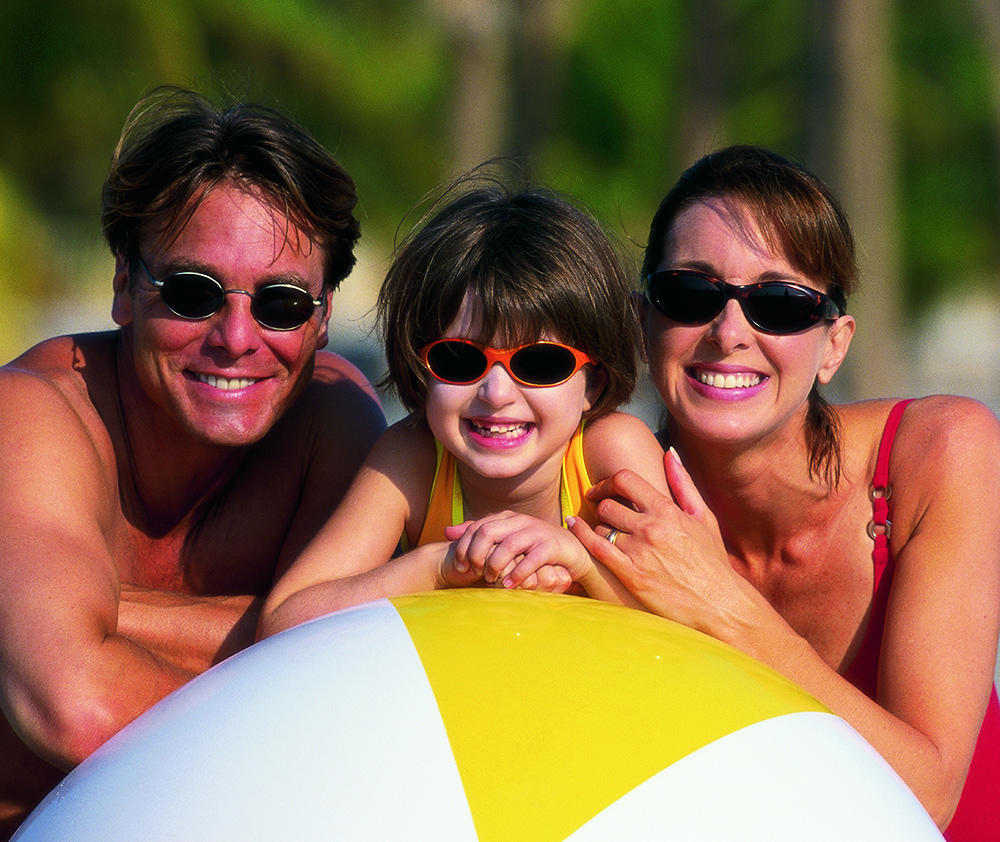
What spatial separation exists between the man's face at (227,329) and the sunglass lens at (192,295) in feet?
0.09

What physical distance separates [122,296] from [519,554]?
182cm

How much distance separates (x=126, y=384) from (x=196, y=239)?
2.22ft

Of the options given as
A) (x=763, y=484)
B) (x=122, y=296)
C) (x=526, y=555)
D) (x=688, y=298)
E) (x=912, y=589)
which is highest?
(x=688, y=298)

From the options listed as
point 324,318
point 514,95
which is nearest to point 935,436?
point 324,318

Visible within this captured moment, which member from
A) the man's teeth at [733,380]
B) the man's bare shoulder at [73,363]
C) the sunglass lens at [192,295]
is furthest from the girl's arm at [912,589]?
the man's bare shoulder at [73,363]

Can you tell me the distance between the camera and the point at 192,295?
3.48 metres

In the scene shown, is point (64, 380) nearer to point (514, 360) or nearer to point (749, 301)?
point (514, 360)

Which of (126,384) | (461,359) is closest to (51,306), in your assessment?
(126,384)

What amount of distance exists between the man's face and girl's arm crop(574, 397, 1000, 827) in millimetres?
1135

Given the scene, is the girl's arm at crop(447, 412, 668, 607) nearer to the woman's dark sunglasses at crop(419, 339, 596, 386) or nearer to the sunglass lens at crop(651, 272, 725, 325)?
the woman's dark sunglasses at crop(419, 339, 596, 386)

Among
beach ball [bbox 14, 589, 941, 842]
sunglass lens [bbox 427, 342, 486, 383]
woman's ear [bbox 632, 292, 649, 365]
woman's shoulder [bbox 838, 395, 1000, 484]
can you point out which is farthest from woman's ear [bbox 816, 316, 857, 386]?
beach ball [bbox 14, 589, 941, 842]

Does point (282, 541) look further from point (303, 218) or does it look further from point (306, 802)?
point (306, 802)

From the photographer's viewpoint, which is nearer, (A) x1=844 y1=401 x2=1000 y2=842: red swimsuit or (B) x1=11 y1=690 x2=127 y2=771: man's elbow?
(B) x1=11 y1=690 x2=127 y2=771: man's elbow

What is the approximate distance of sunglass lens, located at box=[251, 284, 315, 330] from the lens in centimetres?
351
